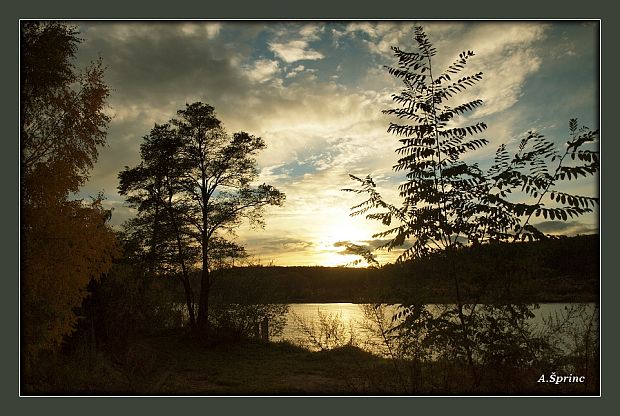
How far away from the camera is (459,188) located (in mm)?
6000

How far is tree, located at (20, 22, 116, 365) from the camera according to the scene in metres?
6.60

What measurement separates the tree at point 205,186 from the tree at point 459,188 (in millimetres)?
9787

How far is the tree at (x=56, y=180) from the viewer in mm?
6598

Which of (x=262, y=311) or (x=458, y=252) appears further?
(x=262, y=311)

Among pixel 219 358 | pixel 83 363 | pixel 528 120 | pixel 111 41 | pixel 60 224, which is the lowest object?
pixel 219 358

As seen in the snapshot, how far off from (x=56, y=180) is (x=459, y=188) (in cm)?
597

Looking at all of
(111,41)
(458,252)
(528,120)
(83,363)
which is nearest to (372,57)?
(528,120)

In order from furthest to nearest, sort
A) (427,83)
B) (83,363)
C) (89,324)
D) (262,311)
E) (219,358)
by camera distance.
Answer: (262,311)
(219,358)
(89,324)
(83,363)
(427,83)

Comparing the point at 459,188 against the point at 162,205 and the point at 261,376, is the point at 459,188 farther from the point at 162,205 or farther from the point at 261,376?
the point at 162,205

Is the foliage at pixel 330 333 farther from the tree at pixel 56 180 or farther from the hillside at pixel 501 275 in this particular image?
the tree at pixel 56 180

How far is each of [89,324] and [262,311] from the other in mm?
8087

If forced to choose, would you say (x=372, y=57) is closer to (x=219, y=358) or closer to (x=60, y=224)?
(x=60, y=224)

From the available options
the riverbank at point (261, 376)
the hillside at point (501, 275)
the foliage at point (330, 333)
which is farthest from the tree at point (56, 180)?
the hillside at point (501, 275)

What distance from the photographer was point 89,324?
10.5 meters
